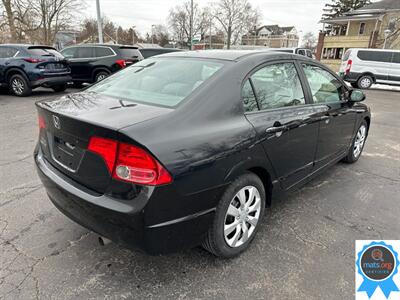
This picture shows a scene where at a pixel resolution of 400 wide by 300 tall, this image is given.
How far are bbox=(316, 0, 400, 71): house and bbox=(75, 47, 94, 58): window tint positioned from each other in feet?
88.8

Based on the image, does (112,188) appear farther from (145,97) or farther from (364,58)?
(364,58)

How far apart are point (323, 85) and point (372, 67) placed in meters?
15.4

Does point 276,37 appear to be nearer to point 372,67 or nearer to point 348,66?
point 348,66

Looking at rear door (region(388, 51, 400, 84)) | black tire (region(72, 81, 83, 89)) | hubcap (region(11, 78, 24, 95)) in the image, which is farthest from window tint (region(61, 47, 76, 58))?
rear door (region(388, 51, 400, 84))

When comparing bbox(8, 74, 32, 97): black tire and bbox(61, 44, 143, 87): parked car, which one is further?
bbox(61, 44, 143, 87): parked car

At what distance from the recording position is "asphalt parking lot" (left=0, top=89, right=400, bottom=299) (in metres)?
2.02

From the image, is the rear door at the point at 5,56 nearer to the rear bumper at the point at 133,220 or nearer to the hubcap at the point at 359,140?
the rear bumper at the point at 133,220

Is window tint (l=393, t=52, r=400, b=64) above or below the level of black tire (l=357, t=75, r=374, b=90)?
above

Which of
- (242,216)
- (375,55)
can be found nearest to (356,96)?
(242,216)

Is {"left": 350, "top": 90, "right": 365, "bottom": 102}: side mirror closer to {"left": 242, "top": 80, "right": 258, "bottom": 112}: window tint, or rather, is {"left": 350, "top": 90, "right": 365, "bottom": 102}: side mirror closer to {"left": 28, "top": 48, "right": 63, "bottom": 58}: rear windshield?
{"left": 242, "top": 80, "right": 258, "bottom": 112}: window tint

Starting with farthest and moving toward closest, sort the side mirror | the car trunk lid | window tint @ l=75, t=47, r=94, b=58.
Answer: window tint @ l=75, t=47, r=94, b=58
the side mirror
the car trunk lid

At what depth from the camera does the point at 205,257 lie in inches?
92.7

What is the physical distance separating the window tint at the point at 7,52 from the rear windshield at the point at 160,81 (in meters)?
8.02

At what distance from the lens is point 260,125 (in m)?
2.32
